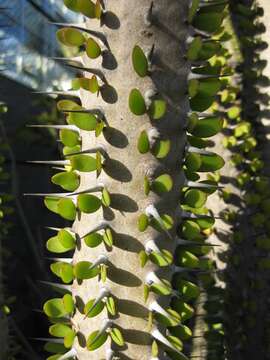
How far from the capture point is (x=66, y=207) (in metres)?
0.93

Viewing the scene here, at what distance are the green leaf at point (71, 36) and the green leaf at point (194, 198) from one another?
0.30 m

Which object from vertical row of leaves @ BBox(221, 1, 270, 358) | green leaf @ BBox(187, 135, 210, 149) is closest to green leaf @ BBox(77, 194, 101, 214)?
green leaf @ BBox(187, 135, 210, 149)

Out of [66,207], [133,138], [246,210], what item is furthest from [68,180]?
[246,210]

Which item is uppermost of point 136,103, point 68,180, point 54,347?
point 136,103

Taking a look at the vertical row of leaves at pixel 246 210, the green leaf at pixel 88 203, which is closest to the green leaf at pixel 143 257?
the green leaf at pixel 88 203

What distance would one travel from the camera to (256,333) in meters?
1.75

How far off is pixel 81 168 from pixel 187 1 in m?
0.31

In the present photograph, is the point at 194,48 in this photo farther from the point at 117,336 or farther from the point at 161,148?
the point at 117,336

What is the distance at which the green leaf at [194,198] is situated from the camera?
0.93 m

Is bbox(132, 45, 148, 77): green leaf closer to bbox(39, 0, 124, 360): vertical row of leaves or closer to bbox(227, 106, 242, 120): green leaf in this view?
bbox(39, 0, 124, 360): vertical row of leaves

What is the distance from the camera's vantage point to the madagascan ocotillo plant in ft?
2.80

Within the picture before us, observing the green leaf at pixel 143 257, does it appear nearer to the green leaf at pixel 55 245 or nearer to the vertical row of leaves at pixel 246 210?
the green leaf at pixel 55 245

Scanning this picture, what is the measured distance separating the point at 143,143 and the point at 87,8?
0.76ft

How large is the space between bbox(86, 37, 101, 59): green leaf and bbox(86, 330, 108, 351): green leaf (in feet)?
1.44
